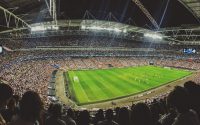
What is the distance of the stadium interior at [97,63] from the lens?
6.66 metres

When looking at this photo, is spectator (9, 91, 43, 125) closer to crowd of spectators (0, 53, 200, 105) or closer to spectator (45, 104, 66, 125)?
spectator (45, 104, 66, 125)

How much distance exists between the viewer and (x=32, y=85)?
133 ft

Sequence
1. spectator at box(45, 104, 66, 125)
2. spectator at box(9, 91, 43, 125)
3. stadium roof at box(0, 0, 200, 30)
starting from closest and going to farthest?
spectator at box(9, 91, 43, 125)
spectator at box(45, 104, 66, 125)
stadium roof at box(0, 0, 200, 30)

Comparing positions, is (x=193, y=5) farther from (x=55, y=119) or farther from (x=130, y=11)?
(x=55, y=119)

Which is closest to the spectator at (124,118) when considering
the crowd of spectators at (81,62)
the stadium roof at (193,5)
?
the stadium roof at (193,5)

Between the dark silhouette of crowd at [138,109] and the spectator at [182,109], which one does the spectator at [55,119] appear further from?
the spectator at [182,109]

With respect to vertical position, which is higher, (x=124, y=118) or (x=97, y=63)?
(x=124, y=118)

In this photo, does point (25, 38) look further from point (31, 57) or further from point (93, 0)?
point (93, 0)

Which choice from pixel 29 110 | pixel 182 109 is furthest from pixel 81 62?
pixel 29 110

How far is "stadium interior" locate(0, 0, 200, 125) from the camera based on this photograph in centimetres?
666

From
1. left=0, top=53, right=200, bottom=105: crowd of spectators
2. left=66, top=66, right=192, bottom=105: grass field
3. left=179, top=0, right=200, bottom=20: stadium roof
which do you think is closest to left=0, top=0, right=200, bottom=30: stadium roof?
left=179, top=0, right=200, bottom=20: stadium roof

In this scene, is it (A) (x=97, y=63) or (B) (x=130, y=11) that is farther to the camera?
(A) (x=97, y=63)

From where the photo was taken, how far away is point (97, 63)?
84188 millimetres

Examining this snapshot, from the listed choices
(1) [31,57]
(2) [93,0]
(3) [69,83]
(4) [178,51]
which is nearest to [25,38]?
(1) [31,57]
